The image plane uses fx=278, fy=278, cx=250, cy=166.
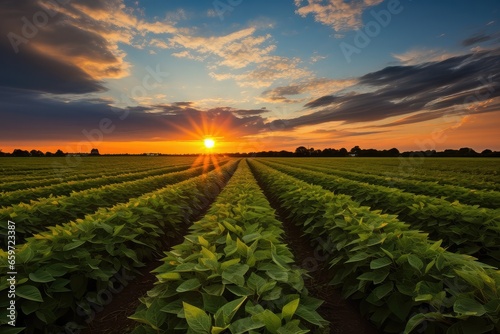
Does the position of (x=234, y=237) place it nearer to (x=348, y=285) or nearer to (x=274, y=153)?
(x=348, y=285)

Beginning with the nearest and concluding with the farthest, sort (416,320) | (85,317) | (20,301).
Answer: (416,320)
(20,301)
(85,317)

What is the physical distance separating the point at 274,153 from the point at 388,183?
13732 centimetres

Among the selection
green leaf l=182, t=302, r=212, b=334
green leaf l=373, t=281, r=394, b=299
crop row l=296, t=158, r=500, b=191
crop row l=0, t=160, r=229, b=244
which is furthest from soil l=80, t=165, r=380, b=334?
crop row l=296, t=158, r=500, b=191

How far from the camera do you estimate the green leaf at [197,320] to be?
1.66m

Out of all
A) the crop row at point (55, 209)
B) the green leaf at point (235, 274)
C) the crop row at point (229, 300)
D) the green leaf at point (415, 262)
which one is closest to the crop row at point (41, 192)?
the crop row at point (55, 209)

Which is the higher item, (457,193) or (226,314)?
(226,314)

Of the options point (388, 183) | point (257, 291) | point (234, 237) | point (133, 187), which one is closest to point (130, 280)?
point (234, 237)

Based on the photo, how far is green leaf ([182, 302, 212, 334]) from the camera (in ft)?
5.46

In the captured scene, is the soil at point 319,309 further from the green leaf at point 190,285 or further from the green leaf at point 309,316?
the green leaf at point 190,285

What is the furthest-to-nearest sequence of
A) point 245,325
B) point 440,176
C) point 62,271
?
point 440,176
point 62,271
point 245,325

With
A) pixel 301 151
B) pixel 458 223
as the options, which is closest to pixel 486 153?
pixel 301 151

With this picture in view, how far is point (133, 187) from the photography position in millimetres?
12781

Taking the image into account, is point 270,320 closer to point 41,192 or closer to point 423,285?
point 423,285

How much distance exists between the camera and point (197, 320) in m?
1.71
